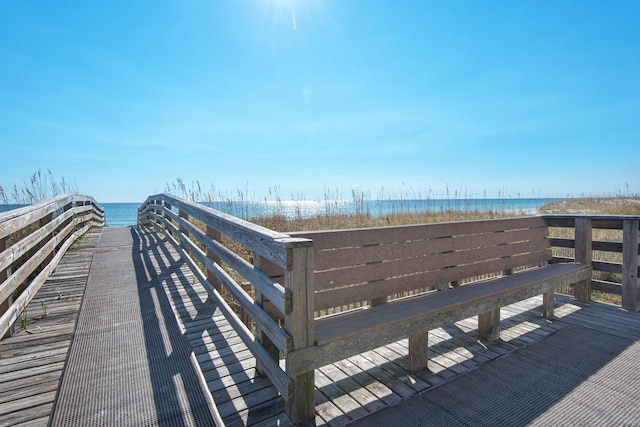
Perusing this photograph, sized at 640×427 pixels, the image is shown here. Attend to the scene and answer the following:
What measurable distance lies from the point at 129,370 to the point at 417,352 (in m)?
1.80

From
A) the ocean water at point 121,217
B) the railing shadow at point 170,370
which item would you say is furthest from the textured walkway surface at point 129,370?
the ocean water at point 121,217

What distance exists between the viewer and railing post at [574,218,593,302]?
10.6 ft

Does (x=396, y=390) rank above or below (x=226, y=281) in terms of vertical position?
below

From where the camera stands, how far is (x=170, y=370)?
1.75 m

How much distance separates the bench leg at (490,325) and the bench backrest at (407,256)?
345 mm

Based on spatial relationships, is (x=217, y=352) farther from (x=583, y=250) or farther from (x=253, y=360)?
(x=583, y=250)

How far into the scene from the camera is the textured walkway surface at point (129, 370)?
1374mm

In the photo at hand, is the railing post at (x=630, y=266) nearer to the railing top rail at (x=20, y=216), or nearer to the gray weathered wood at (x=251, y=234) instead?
the gray weathered wood at (x=251, y=234)

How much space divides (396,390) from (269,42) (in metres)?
6.10

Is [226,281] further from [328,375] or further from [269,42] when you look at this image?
[269,42]

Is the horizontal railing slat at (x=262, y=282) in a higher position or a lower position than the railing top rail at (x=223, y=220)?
lower

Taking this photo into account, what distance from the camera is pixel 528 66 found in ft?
22.2

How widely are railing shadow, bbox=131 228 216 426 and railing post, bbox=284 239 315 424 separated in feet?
1.37

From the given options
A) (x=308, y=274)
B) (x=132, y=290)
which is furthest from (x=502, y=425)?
(x=132, y=290)
